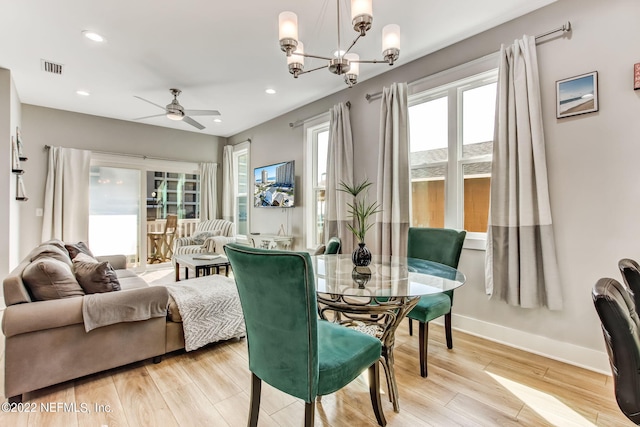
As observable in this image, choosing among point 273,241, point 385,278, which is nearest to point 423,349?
point 385,278

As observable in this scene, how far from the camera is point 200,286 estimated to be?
2748mm

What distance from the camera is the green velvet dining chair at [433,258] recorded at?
2.12 metres

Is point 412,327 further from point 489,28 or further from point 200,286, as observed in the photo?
point 489,28

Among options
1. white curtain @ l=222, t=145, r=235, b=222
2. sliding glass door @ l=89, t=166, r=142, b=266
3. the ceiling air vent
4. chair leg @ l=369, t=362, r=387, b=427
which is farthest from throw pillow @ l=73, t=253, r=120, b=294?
white curtain @ l=222, t=145, r=235, b=222

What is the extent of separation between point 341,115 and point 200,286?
2701 millimetres

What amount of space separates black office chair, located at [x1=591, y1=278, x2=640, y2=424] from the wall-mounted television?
4.13 metres

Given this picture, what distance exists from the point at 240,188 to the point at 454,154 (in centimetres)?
470

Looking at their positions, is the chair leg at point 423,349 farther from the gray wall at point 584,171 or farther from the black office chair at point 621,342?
the black office chair at point 621,342

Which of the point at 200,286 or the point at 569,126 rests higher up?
the point at 569,126

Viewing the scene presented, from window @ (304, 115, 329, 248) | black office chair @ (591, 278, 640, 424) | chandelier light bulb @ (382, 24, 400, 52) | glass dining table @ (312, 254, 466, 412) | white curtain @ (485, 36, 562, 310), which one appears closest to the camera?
black office chair @ (591, 278, 640, 424)

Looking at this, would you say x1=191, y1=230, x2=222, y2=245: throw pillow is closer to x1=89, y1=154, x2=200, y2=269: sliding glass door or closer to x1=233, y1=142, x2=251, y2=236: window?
x1=233, y1=142, x2=251, y2=236: window

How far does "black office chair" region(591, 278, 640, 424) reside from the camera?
0.89m

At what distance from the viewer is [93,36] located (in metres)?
2.80

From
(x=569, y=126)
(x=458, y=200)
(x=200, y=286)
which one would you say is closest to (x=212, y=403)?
(x=200, y=286)
